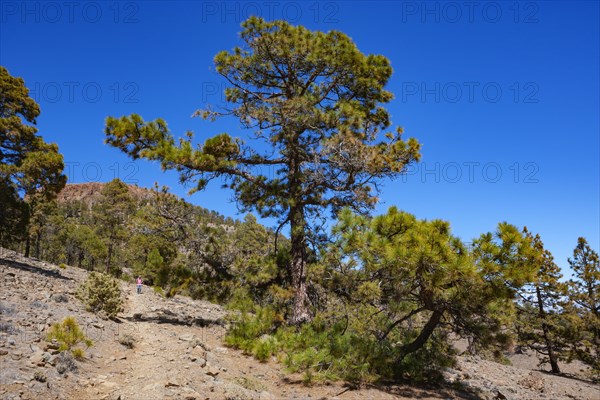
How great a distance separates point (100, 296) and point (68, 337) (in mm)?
5337

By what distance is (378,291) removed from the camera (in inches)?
314

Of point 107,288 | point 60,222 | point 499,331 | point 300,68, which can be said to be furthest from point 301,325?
point 60,222

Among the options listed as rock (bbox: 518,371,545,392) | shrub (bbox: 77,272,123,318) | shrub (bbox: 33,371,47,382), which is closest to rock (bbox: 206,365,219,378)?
shrub (bbox: 33,371,47,382)

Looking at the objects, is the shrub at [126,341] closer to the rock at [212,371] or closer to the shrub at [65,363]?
the shrub at [65,363]

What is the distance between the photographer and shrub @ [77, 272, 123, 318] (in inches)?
496

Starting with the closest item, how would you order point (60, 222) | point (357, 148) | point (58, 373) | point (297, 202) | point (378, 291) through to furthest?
point (58, 373)
point (378, 291)
point (357, 148)
point (297, 202)
point (60, 222)

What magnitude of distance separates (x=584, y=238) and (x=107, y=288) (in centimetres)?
3102

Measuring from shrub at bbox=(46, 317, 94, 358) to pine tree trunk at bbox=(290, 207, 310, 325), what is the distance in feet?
17.1

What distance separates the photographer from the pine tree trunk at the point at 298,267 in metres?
10.9

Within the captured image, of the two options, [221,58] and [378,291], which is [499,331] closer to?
[378,291]

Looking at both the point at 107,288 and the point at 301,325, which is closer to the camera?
the point at 301,325

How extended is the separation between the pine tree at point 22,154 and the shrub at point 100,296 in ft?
25.2

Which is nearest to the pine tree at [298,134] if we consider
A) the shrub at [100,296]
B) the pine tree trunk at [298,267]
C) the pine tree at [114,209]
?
the pine tree trunk at [298,267]

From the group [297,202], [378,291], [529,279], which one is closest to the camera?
[529,279]
